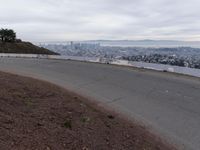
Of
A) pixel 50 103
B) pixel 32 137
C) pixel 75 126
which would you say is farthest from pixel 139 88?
pixel 32 137

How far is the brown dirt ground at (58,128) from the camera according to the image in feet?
19.9

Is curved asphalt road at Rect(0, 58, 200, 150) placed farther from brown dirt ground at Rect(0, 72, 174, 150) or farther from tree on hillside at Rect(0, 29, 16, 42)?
tree on hillside at Rect(0, 29, 16, 42)

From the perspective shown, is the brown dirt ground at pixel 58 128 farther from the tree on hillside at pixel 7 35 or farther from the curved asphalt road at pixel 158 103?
the tree on hillside at pixel 7 35

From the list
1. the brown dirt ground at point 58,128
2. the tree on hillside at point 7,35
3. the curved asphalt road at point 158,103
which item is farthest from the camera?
the tree on hillside at point 7,35

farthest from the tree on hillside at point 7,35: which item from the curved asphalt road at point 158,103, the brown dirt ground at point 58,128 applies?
the brown dirt ground at point 58,128

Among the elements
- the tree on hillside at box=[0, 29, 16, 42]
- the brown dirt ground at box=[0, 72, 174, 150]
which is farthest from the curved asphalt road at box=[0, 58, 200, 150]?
the tree on hillside at box=[0, 29, 16, 42]

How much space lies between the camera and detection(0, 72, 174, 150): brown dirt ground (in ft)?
19.9

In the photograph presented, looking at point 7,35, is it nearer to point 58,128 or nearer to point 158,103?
point 158,103

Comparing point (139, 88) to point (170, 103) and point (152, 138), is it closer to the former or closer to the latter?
point (170, 103)

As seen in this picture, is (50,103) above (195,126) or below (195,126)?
above

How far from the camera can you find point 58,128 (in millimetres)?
7102

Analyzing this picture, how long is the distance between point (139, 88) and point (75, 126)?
34.0 feet

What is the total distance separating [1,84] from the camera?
35.2 ft

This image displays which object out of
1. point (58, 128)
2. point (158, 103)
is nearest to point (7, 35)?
point (158, 103)
